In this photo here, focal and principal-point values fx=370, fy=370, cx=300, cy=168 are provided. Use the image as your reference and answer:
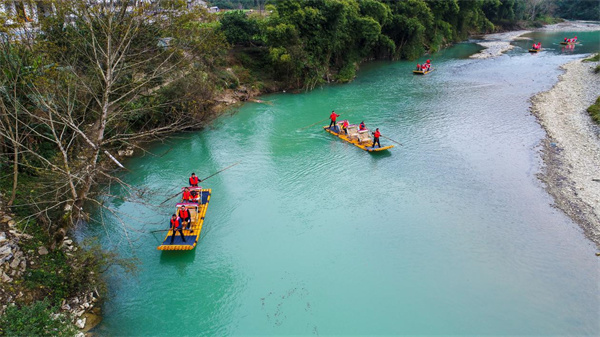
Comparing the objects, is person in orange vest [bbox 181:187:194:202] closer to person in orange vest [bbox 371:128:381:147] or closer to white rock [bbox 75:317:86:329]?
white rock [bbox 75:317:86:329]

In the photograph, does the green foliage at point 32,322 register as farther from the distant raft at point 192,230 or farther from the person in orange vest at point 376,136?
the person in orange vest at point 376,136

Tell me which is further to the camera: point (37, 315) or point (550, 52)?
point (550, 52)

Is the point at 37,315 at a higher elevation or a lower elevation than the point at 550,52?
lower

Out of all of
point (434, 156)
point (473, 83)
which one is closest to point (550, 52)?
point (473, 83)

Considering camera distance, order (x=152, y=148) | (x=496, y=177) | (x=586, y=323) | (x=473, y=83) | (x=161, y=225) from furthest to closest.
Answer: (x=473, y=83) < (x=152, y=148) < (x=496, y=177) < (x=161, y=225) < (x=586, y=323)

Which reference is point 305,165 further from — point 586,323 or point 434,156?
point 586,323

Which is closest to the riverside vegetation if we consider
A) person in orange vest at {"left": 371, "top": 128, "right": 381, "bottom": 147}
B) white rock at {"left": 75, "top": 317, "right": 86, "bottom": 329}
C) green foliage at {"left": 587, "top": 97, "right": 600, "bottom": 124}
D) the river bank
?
white rock at {"left": 75, "top": 317, "right": 86, "bottom": 329}

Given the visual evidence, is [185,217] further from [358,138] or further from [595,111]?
[595,111]
